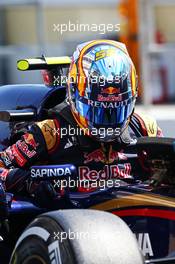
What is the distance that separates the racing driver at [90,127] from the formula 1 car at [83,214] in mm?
132

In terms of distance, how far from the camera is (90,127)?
439cm

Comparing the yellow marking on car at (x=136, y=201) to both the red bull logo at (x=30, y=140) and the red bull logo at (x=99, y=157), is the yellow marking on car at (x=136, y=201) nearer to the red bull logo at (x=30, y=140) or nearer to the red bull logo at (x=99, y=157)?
the red bull logo at (x=99, y=157)

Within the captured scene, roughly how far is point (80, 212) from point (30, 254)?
Answer: 0.99 ft

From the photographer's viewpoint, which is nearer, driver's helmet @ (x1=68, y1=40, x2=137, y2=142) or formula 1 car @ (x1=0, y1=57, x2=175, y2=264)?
formula 1 car @ (x1=0, y1=57, x2=175, y2=264)

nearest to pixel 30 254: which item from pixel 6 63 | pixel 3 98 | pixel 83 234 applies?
pixel 83 234

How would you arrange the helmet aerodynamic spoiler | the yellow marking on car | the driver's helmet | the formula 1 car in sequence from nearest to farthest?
1. the formula 1 car
2. the yellow marking on car
3. the driver's helmet
4. the helmet aerodynamic spoiler

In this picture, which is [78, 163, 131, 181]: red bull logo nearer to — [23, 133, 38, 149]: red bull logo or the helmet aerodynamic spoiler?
[23, 133, 38, 149]: red bull logo

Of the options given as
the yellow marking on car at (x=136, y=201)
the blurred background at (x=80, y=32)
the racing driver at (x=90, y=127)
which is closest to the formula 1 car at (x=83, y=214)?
the yellow marking on car at (x=136, y=201)

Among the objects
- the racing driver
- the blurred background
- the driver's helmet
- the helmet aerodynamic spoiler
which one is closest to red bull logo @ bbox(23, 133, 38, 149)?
the racing driver

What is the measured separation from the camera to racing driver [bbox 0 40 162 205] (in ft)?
14.3

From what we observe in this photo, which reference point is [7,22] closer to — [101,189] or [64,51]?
[64,51]

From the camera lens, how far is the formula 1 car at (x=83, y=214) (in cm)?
328

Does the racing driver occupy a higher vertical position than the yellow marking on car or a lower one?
higher

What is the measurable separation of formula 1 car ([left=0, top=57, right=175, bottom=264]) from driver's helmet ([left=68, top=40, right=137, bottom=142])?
0.27m
